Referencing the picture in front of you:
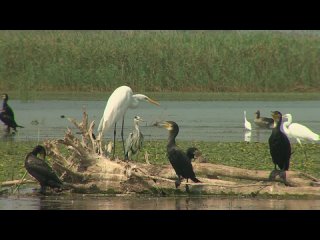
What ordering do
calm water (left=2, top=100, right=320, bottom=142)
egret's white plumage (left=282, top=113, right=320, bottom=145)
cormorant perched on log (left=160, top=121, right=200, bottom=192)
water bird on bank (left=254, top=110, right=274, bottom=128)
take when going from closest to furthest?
cormorant perched on log (left=160, top=121, right=200, bottom=192) → egret's white plumage (left=282, top=113, right=320, bottom=145) → calm water (left=2, top=100, right=320, bottom=142) → water bird on bank (left=254, top=110, right=274, bottom=128)

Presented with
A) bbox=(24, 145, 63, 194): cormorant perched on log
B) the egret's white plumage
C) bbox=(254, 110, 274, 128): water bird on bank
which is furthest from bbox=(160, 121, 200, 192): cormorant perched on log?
bbox=(254, 110, 274, 128): water bird on bank

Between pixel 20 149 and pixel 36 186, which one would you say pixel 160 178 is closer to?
pixel 36 186

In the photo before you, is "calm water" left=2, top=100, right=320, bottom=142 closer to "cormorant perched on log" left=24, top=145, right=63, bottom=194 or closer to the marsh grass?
the marsh grass

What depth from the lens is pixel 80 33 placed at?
36562 mm

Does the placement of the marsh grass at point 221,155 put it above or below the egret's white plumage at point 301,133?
below

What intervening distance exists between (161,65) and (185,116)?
6.94 metres

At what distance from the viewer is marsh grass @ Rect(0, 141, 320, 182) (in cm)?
1485

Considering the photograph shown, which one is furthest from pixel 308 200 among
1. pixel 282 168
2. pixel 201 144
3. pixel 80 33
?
pixel 80 33

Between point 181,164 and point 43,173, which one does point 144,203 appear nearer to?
point 181,164

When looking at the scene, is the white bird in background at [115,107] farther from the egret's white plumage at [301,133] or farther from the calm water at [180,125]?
the egret's white plumage at [301,133]

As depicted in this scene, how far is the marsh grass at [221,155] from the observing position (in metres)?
14.9

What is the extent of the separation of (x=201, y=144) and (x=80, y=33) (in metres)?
19.4

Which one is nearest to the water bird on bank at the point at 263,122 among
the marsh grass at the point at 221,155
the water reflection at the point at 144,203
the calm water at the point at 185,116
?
the calm water at the point at 185,116

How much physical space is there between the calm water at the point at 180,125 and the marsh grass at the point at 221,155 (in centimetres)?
114
